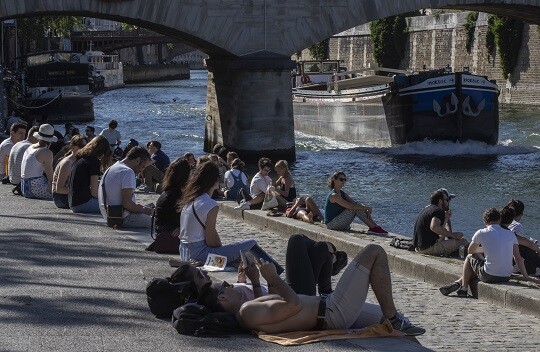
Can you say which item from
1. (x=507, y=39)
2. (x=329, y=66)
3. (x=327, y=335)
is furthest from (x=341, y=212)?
(x=507, y=39)

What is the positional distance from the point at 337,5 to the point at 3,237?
23.9m

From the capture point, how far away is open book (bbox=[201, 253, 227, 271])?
33.8 ft

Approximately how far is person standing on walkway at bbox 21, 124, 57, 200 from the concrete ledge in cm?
269

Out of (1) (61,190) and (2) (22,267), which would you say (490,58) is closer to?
(1) (61,190)

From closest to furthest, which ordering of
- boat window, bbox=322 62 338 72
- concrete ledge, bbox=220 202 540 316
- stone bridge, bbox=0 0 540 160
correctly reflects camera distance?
1. concrete ledge, bbox=220 202 540 316
2. stone bridge, bbox=0 0 540 160
3. boat window, bbox=322 62 338 72

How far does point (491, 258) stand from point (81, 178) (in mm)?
5622

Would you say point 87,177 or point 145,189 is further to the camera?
point 145,189

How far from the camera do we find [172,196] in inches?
474

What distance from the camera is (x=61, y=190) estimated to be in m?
15.7

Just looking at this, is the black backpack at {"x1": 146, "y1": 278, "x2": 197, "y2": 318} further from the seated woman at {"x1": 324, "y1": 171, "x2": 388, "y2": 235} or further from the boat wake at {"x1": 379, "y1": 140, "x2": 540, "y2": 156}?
the boat wake at {"x1": 379, "y1": 140, "x2": 540, "y2": 156}

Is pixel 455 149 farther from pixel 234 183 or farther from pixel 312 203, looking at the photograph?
pixel 312 203

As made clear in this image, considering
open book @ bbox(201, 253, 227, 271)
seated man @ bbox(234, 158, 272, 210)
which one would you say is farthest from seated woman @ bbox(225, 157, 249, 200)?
open book @ bbox(201, 253, 227, 271)

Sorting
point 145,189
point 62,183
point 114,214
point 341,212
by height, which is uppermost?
point 62,183

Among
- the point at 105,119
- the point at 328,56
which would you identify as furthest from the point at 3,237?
the point at 328,56
